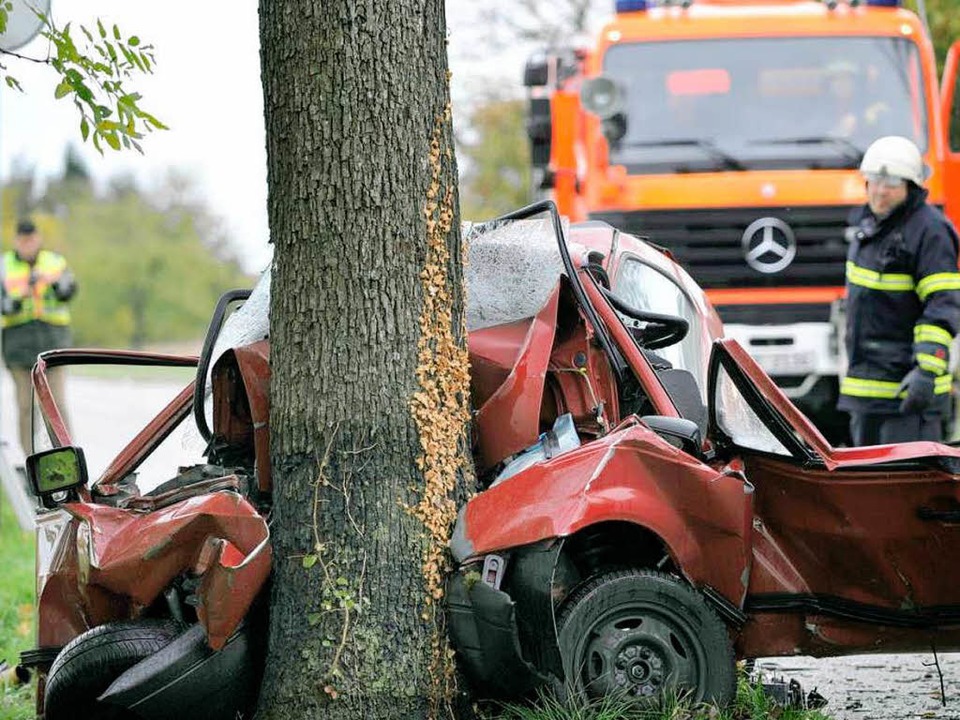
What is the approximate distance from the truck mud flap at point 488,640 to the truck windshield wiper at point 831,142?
6.28 m

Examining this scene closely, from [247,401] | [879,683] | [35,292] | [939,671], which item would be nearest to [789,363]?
[879,683]

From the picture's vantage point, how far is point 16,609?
6.65 metres

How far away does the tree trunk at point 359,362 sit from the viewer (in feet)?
13.3

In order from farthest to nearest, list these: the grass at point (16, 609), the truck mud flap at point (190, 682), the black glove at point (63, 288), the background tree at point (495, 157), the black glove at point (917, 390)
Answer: the background tree at point (495, 157) → the black glove at point (63, 288) → the black glove at point (917, 390) → the grass at point (16, 609) → the truck mud flap at point (190, 682)

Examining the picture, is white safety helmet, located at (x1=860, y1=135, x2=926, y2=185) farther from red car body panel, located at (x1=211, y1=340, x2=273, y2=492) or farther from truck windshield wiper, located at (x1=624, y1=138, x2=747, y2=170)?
red car body panel, located at (x1=211, y1=340, x2=273, y2=492)

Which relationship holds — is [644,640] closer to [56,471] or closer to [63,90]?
[56,471]

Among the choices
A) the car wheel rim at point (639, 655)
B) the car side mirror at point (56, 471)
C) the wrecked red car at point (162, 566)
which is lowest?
the car wheel rim at point (639, 655)

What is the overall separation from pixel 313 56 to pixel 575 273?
1.02 meters

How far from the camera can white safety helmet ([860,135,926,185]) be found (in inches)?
274

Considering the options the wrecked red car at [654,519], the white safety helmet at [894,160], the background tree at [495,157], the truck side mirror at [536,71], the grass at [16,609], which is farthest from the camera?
the background tree at [495,157]

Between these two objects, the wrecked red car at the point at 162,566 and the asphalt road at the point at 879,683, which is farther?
the asphalt road at the point at 879,683

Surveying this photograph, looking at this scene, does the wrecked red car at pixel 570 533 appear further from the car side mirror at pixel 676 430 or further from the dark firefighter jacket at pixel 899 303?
the dark firefighter jacket at pixel 899 303

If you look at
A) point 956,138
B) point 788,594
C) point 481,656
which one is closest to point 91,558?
point 481,656

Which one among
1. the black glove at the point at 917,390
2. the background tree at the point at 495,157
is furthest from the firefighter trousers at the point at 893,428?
the background tree at the point at 495,157
